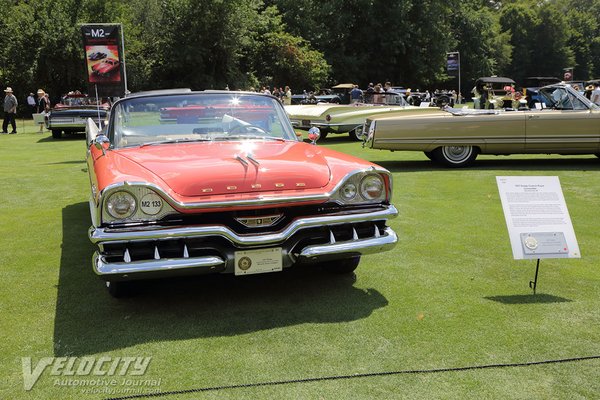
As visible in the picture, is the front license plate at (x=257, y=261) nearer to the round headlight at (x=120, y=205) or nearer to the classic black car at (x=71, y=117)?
the round headlight at (x=120, y=205)

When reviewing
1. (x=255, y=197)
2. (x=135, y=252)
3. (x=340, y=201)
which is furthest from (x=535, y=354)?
(x=135, y=252)

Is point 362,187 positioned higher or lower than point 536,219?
higher

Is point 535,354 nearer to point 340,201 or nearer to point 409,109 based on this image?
point 340,201

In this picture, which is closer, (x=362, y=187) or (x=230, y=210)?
(x=230, y=210)

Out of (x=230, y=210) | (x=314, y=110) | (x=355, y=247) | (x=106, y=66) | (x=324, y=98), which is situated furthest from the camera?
(x=324, y=98)

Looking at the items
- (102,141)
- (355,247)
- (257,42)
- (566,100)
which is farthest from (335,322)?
(257,42)

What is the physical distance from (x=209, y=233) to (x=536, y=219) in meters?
2.39

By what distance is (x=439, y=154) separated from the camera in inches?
420

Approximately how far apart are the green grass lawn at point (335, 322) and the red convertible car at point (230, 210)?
0.35 metres

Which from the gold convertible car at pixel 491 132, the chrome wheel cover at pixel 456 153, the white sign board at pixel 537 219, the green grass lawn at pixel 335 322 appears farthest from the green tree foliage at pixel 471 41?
the white sign board at pixel 537 219

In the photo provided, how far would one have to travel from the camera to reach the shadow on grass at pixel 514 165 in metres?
10.6

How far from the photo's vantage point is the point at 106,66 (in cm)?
1703

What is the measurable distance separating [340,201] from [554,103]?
857 cm

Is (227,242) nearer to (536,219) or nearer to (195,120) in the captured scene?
(195,120)
